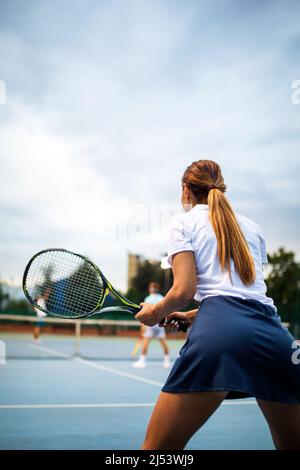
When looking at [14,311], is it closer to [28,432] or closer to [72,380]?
[72,380]

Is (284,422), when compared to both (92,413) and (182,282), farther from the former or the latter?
(92,413)

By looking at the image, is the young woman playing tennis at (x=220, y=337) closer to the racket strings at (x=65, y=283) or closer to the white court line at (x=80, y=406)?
the racket strings at (x=65, y=283)

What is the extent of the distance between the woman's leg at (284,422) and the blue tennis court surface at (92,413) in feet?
7.77

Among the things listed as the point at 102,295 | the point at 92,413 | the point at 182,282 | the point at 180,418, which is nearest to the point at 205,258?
the point at 182,282

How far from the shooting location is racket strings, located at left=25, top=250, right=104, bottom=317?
121 inches

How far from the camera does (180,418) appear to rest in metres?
2.19

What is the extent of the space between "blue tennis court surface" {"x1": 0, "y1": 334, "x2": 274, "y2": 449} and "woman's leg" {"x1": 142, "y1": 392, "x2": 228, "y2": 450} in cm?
244

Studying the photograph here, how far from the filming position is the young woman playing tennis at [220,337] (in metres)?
2.19

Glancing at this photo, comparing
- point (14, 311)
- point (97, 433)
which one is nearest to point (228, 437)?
point (97, 433)

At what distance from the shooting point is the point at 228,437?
5.02 meters

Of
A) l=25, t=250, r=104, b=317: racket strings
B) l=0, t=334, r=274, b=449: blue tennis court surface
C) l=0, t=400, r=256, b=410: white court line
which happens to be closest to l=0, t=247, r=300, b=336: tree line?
l=0, t=334, r=274, b=449: blue tennis court surface

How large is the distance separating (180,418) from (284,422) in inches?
17.2

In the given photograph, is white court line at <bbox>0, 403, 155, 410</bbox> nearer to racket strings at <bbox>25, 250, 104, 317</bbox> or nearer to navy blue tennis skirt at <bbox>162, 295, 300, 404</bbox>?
racket strings at <bbox>25, 250, 104, 317</bbox>
